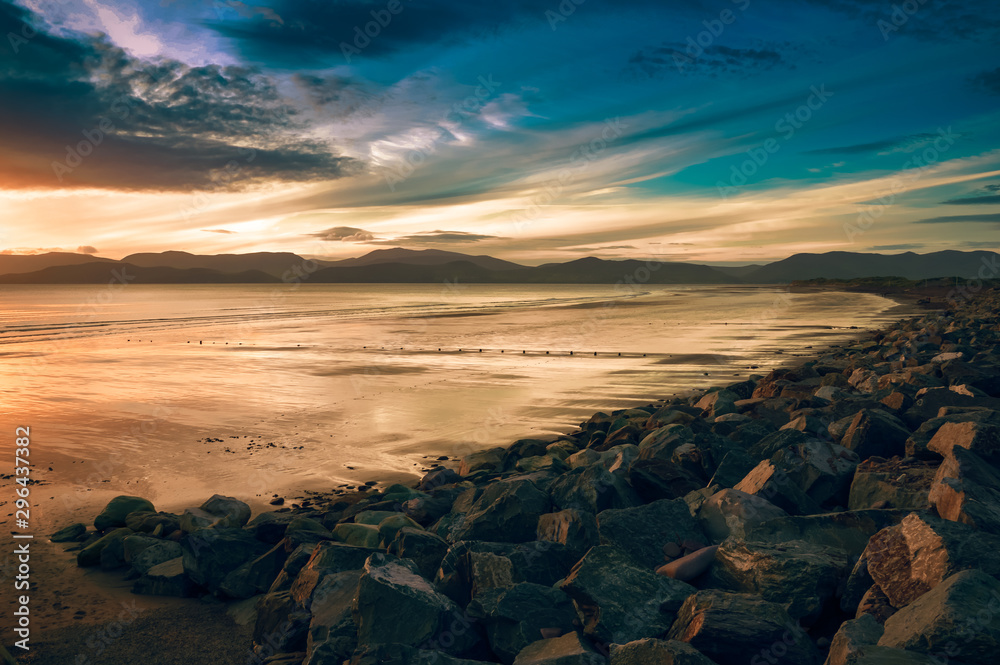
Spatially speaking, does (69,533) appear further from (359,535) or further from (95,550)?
(359,535)

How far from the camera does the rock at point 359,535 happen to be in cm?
590

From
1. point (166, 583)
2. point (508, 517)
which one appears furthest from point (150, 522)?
point (508, 517)

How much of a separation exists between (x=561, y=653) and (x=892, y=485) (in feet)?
11.3

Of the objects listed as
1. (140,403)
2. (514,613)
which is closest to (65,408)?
(140,403)

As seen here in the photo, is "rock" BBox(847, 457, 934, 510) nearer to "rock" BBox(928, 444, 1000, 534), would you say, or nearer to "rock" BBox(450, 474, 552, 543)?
"rock" BBox(928, 444, 1000, 534)

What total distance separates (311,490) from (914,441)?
25.1ft

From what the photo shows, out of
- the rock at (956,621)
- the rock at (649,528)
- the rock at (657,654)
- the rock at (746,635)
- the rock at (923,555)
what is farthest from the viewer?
the rock at (649,528)

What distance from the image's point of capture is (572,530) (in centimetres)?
488

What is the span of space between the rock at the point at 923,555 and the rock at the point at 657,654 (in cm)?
129

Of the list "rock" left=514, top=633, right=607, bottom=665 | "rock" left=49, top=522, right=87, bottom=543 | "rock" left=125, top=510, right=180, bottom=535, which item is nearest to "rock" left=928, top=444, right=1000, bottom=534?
"rock" left=514, top=633, right=607, bottom=665

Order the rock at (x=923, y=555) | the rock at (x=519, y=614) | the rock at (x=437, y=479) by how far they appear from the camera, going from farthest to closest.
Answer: the rock at (x=437, y=479) → the rock at (x=519, y=614) → the rock at (x=923, y=555)

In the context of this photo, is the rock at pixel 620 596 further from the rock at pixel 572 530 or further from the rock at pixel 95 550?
the rock at pixel 95 550

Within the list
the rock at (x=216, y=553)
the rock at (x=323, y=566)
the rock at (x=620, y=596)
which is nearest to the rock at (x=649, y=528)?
the rock at (x=620, y=596)

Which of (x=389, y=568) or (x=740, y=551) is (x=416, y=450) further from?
(x=740, y=551)
